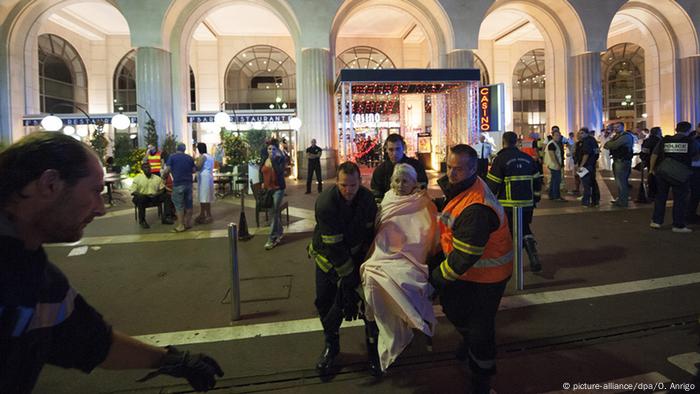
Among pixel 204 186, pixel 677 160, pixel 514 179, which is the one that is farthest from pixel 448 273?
pixel 204 186

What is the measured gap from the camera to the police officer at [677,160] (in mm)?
7367

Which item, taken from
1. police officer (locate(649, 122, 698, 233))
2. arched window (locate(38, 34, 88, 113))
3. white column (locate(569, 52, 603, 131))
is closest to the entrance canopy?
white column (locate(569, 52, 603, 131))

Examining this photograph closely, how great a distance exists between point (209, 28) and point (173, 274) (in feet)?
67.9

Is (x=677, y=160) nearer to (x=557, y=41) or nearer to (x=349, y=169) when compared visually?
(x=349, y=169)

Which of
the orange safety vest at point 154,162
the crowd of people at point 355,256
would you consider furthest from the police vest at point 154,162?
the crowd of people at point 355,256

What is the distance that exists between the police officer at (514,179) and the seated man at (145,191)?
290 inches

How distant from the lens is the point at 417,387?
3059mm

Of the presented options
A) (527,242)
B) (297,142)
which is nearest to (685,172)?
(527,242)

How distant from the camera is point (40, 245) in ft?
4.11

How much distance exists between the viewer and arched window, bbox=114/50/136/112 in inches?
981

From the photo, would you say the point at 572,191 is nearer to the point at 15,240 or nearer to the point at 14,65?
the point at 15,240

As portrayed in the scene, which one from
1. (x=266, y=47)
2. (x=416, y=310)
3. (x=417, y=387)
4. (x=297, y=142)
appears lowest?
(x=417, y=387)

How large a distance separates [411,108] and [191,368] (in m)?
23.8

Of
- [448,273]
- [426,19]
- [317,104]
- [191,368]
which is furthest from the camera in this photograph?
[426,19]
